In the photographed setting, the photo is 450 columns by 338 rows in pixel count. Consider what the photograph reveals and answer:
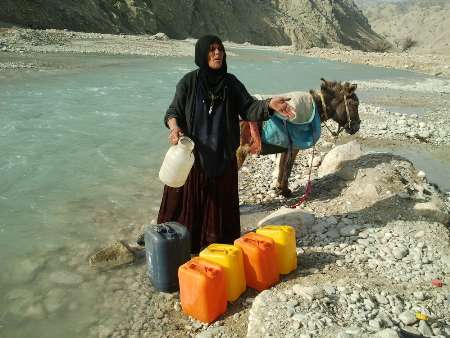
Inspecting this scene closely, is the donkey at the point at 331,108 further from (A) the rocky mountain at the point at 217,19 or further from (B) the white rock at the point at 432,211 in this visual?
(A) the rocky mountain at the point at 217,19

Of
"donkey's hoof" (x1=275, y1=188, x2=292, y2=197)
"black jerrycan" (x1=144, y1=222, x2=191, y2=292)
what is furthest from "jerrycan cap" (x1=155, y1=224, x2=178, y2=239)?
"donkey's hoof" (x1=275, y1=188, x2=292, y2=197)

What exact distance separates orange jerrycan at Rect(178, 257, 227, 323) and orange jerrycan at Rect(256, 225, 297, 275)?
0.66 m

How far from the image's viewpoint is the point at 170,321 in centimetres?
345

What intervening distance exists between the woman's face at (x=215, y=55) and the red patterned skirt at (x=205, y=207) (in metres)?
0.88

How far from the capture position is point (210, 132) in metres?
3.77

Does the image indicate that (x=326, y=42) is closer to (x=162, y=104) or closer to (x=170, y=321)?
(x=162, y=104)

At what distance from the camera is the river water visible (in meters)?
3.76

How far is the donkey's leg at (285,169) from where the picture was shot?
5.55m

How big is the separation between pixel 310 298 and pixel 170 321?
1109 millimetres

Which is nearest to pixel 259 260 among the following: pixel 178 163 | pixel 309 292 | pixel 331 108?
pixel 309 292

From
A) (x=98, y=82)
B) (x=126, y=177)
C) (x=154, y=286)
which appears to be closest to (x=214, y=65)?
(x=154, y=286)

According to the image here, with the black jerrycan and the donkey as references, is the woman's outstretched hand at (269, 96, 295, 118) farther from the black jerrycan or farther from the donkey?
the donkey

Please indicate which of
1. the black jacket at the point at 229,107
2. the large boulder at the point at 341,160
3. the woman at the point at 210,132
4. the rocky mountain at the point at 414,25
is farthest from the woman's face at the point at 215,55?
the rocky mountain at the point at 414,25

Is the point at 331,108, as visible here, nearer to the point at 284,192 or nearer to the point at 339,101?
the point at 339,101
